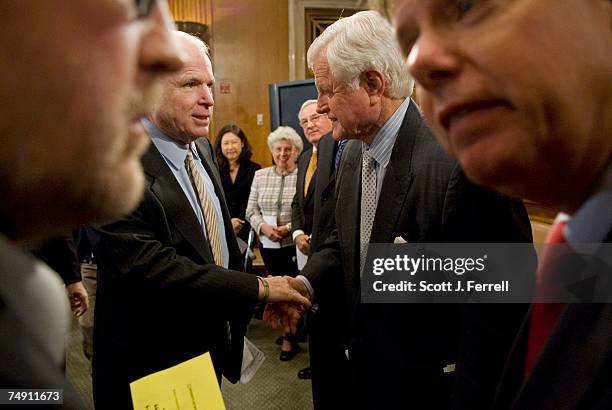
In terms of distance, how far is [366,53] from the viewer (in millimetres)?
1342

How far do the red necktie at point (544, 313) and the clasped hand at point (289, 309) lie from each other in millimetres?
1113

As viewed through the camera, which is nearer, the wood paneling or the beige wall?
the wood paneling

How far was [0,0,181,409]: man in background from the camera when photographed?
1.05 ft

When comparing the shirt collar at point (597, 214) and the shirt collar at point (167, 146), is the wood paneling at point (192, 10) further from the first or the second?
the shirt collar at point (597, 214)

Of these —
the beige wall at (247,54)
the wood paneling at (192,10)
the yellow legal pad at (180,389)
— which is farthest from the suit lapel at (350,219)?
the wood paneling at (192,10)

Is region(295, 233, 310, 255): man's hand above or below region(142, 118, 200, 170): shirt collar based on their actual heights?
below

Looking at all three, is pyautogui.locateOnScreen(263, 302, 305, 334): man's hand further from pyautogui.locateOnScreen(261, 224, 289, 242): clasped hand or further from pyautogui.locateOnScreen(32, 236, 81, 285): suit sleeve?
pyautogui.locateOnScreen(261, 224, 289, 242): clasped hand

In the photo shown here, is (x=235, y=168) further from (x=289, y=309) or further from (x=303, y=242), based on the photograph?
(x=289, y=309)

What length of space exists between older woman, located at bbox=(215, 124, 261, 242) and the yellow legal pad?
9.77 ft

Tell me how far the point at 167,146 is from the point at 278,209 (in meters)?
1.87

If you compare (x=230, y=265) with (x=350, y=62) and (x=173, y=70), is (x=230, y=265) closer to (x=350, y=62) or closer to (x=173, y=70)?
(x=350, y=62)

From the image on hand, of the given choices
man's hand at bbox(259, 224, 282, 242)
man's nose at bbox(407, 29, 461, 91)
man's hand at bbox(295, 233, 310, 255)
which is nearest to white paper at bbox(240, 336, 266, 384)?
man's hand at bbox(295, 233, 310, 255)

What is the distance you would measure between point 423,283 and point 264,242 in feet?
7.67

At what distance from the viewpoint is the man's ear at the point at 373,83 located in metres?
1.36
